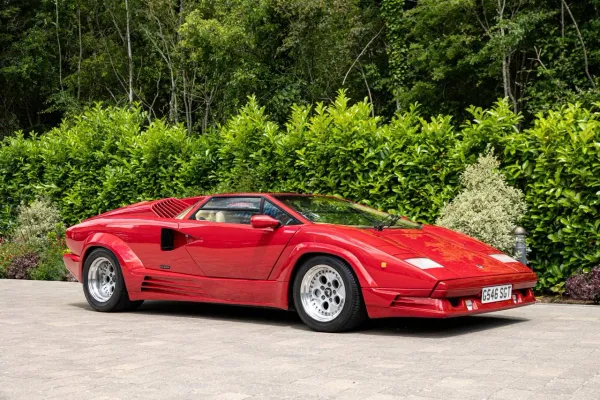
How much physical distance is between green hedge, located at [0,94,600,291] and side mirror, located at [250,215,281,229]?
12.9 feet

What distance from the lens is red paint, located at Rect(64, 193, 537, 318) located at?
23.0ft

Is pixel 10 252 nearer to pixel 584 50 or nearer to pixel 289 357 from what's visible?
pixel 289 357

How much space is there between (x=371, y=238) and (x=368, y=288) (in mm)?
565

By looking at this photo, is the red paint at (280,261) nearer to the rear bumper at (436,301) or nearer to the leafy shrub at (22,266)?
the rear bumper at (436,301)

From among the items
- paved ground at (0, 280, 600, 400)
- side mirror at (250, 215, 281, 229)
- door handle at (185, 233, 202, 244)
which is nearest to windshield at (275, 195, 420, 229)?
side mirror at (250, 215, 281, 229)

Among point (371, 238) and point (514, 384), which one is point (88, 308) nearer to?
point (371, 238)

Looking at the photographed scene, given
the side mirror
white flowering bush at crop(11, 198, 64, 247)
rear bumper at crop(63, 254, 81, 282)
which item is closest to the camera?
the side mirror

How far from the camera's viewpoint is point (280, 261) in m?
7.76

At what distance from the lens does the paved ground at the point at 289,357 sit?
16.4ft

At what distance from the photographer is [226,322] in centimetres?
831

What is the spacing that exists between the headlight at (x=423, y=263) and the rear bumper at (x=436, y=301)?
0.77 ft

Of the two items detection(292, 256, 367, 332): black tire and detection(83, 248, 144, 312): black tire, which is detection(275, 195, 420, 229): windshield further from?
detection(83, 248, 144, 312): black tire

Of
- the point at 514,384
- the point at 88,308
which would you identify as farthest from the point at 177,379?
the point at 88,308

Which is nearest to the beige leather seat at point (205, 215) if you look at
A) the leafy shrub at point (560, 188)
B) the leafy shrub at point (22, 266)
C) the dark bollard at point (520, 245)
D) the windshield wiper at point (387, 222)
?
the windshield wiper at point (387, 222)
